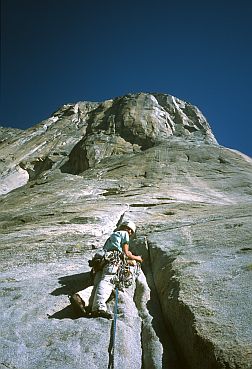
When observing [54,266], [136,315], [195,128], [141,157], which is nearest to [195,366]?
[136,315]

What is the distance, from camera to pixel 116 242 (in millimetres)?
8461

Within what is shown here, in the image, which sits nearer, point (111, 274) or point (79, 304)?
point (79, 304)

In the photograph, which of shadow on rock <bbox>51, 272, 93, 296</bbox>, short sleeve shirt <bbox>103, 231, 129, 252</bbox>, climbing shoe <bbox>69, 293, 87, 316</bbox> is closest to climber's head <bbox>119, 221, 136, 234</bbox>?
short sleeve shirt <bbox>103, 231, 129, 252</bbox>

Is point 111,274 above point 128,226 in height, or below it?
below

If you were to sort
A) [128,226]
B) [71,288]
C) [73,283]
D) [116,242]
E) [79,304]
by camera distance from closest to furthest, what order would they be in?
[79,304]
[116,242]
[71,288]
[73,283]
[128,226]

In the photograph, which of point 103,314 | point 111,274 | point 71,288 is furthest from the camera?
point 71,288

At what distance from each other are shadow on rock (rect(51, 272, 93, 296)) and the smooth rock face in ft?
0.10

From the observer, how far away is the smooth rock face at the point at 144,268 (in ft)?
18.1

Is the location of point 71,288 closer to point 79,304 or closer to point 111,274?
point 111,274

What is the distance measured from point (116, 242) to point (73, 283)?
1.64 m

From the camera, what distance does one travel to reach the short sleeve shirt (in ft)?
27.5

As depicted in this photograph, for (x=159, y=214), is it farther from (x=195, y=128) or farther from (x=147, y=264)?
(x=195, y=128)

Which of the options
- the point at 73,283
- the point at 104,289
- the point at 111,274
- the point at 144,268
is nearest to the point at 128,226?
the point at 144,268

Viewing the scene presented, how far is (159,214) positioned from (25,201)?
10.3 metres
